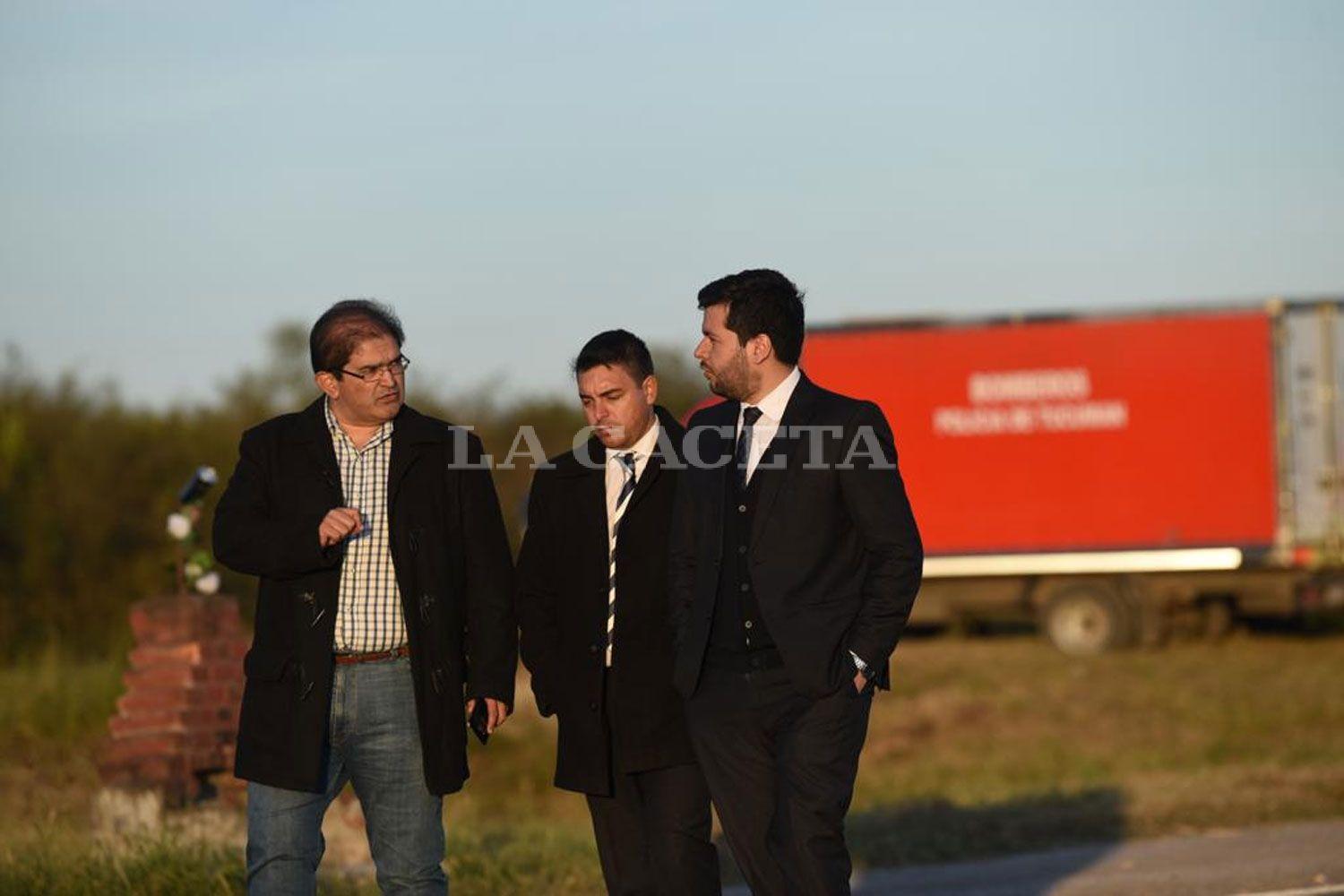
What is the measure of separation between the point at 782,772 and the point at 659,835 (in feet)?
2.15

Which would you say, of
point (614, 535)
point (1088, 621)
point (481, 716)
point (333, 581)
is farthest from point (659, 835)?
point (1088, 621)

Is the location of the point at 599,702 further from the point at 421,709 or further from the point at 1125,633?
the point at 1125,633

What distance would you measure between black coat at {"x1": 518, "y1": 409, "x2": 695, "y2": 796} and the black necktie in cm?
38

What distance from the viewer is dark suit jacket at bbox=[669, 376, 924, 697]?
5492mm

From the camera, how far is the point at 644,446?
6.20 m

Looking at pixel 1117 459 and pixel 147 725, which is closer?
pixel 147 725

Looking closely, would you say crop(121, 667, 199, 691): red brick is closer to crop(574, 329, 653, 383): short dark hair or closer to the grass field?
the grass field

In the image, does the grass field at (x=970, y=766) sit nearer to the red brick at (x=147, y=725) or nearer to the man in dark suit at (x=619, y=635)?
the red brick at (x=147, y=725)

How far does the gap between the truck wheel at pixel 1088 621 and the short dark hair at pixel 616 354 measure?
19.0 metres

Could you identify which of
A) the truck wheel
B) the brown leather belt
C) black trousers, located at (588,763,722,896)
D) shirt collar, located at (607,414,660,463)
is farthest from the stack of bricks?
the truck wheel

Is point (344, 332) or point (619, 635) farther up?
point (344, 332)

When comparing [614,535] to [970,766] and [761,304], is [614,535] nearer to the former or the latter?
[761,304]

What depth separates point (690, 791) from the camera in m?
6.05

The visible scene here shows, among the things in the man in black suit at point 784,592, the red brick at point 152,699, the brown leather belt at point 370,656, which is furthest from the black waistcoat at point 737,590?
the red brick at point 152,699
